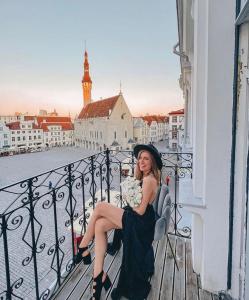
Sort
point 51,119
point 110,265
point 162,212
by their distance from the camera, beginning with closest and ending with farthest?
point 162,212
point 110,265
point 51,119

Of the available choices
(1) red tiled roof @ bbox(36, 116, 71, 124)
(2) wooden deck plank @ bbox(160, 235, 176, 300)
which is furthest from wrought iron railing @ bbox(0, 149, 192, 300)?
(1) red tiled roof @ bbox(36, 116, 71, 124)

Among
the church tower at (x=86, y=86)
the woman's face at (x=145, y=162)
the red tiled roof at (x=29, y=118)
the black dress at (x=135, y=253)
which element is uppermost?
the church tower at (x=86, y=86)

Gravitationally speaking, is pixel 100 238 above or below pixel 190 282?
above

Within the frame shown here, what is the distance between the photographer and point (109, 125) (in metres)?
41.8

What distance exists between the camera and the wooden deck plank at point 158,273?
204cm

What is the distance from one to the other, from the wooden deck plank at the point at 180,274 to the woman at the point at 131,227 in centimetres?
35

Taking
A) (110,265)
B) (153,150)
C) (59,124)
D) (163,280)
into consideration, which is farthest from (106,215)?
(59,124)

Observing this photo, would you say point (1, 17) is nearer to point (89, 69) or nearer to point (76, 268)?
point (76, 268)

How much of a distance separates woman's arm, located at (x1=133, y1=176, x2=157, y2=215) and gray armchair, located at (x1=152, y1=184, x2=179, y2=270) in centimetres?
26

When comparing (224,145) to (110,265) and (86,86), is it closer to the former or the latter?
(110,265)

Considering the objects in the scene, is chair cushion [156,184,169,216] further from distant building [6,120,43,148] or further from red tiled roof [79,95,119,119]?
distant building [6,120,43,148]

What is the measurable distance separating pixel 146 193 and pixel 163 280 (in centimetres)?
114

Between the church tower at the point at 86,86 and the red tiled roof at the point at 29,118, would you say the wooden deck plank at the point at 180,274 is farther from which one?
the red tiled roof at the point at 29,118

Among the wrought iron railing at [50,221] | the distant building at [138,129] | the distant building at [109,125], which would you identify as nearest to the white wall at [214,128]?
the wrought iron railing at [50,221]
